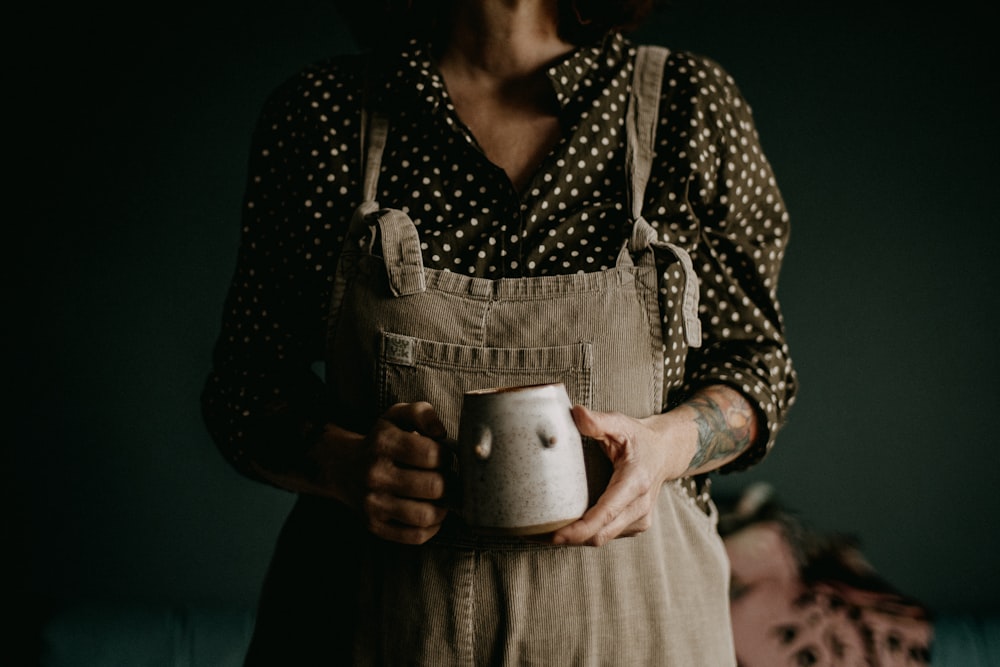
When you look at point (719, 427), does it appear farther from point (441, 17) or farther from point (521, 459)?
point (441, 17)

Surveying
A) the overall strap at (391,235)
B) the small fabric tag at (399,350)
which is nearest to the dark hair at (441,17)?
the overall strap at (391,235)

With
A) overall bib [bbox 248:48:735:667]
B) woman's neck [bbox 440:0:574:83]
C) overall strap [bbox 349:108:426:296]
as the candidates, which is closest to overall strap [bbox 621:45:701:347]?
overall bib [bbox 248:48:735:667]

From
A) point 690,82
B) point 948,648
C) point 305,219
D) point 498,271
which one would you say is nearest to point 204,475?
point 305,219

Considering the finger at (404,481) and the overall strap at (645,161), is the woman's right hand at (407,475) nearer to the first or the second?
the finger at (404,481)

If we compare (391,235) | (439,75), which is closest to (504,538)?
(391,235)

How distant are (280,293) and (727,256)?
0.56 meters

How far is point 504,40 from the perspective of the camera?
0.96 meters

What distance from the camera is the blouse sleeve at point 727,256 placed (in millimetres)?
867

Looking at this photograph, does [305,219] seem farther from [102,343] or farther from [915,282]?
[915,282]

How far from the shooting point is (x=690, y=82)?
896 millimetres

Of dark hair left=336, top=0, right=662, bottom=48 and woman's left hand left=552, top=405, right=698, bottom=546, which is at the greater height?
dark hair left=336, top=0, right=662, bottom=48

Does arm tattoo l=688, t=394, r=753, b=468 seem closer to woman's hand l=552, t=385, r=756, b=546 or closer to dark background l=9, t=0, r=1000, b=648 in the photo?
woman's hand l=552, t=385, r=756, b=546

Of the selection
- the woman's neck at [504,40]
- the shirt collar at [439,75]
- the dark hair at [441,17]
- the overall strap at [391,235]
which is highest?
the dark hair at [441,17]

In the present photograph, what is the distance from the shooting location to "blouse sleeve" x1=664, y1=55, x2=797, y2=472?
867 mm
